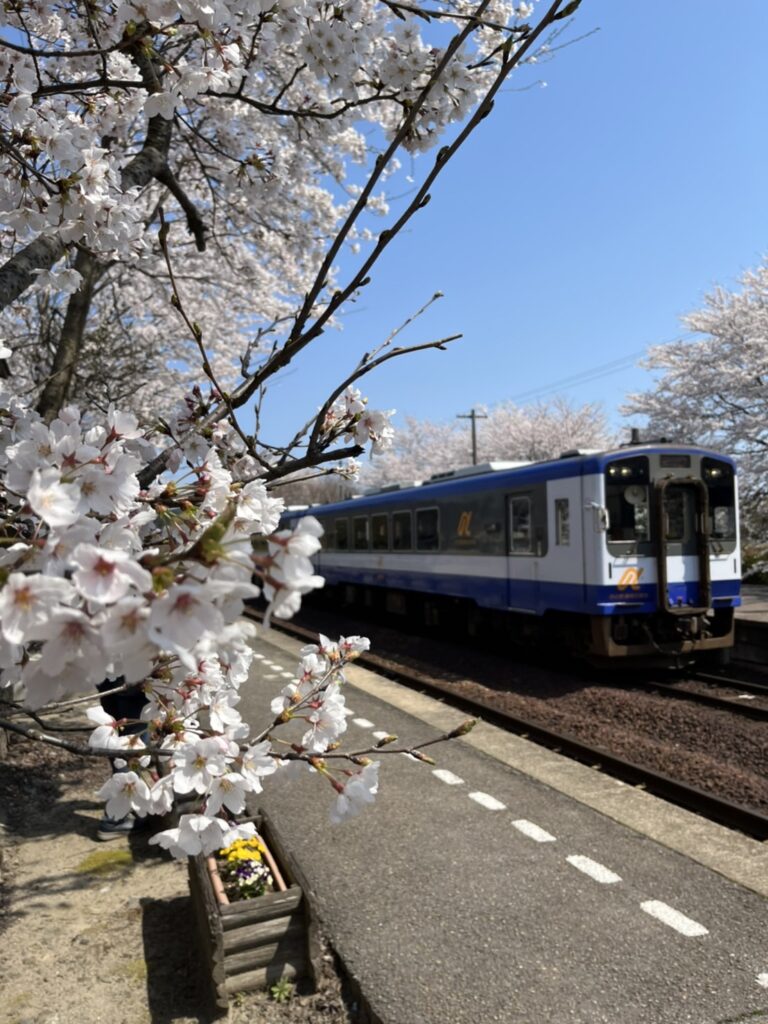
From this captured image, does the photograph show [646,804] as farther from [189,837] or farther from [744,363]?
[744,363]

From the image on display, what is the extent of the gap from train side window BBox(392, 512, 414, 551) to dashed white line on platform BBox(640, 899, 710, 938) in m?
10.8

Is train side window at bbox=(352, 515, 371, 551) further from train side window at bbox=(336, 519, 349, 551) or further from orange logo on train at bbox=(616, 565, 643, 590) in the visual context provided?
orange logo on train at bbox=(616, 565, 643, 590)

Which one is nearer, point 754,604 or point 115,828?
point 115,828

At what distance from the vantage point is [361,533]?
17.3 m

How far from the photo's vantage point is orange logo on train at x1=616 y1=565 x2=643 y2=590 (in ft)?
31.4

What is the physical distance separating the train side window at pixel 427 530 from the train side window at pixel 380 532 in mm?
1514

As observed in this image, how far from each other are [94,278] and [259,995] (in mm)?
4973

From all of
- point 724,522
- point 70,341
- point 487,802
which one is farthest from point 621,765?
point 70,341

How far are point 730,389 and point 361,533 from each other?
39.8ft

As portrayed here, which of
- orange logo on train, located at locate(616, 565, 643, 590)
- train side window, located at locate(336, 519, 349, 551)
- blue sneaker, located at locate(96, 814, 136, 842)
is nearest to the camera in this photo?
blue sneaker, located at locate(96, 814, 136, 842)

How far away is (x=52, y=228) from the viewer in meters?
2.68

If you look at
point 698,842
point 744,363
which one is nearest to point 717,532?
point 698,842

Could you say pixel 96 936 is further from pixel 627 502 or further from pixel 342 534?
pixel 342 534

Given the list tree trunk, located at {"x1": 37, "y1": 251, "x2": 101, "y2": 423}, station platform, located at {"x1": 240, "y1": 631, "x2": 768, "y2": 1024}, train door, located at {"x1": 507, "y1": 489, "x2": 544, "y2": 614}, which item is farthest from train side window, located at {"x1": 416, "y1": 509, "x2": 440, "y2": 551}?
tree trunk, located at {"x1": 37, "y1": 251, "x2": 101, "y2": 423}
